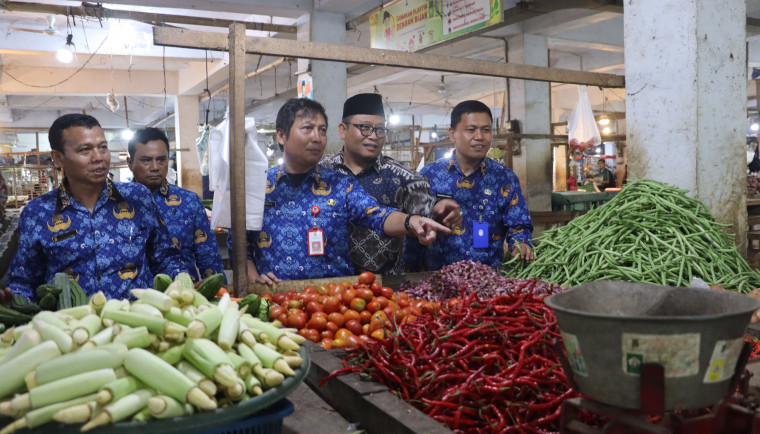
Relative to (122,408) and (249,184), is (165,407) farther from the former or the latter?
(249,184)

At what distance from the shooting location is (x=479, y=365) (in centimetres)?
221

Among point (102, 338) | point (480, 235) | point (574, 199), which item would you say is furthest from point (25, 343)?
point (574, 199)

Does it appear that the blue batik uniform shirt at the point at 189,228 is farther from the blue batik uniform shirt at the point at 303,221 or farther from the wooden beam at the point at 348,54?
the wooden beam at the point at 348,54

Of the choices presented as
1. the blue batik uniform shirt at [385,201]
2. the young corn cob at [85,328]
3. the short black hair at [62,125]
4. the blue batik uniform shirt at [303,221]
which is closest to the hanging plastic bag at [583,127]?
the blue batik uniform shirt at [385,201]

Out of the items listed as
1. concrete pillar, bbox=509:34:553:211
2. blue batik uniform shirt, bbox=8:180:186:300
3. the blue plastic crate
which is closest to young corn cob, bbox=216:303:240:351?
the blue plastic crate

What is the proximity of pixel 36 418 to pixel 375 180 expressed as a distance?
3213 millimetres

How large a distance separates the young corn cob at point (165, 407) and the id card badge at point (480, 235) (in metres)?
3.32

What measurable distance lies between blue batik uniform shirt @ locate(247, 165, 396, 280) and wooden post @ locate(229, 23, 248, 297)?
50 cm

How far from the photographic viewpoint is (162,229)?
349cm

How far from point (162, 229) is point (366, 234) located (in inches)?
53.5

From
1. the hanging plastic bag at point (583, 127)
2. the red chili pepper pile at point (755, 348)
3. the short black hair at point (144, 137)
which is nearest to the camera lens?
the red chili pepper pile at point (755, 348)

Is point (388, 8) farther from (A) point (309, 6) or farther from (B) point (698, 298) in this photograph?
(B) point (698, 298)

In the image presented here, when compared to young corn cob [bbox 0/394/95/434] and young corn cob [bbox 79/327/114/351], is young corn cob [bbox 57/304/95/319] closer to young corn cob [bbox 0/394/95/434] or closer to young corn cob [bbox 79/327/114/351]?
young corn cob [bbox 79/327/114/351]

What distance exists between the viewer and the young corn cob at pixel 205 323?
163cm
